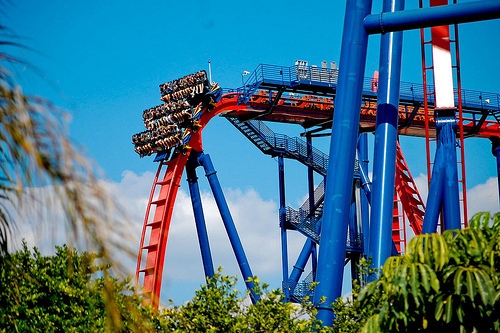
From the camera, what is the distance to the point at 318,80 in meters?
27.0

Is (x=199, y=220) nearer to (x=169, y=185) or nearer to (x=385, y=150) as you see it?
(x=169, y=185)

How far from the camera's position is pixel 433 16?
11922 millimetres

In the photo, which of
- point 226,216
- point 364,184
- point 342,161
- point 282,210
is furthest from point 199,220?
point 342,161

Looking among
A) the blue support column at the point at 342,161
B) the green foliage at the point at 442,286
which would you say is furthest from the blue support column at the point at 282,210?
the green foliage at the point at 442,286

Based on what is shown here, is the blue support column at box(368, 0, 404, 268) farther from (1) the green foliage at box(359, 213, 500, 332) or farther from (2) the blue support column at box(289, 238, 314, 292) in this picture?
(2) the blue support column at box(289, 238, 314, 292)

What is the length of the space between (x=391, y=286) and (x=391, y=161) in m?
8.08

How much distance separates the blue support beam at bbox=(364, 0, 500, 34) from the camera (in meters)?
11.5

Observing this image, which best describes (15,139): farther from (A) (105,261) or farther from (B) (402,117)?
(B) (402,117)

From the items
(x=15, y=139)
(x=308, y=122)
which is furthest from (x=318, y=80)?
(x=15, y=139)

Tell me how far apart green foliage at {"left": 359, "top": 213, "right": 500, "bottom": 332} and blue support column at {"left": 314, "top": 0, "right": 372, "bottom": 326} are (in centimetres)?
590

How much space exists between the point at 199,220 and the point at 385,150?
13.8 m

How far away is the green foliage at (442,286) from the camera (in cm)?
547

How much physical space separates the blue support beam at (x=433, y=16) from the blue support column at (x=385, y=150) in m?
1.88

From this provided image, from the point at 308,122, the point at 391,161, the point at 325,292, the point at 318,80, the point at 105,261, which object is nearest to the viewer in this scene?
the point at 105,261
